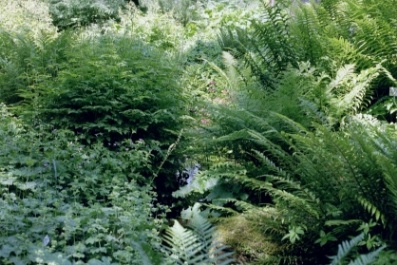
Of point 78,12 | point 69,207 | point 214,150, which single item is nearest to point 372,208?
point 214,150

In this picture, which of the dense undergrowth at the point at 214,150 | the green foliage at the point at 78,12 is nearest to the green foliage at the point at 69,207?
the dense undergrowth at the point at 214,150

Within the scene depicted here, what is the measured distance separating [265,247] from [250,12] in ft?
20.2

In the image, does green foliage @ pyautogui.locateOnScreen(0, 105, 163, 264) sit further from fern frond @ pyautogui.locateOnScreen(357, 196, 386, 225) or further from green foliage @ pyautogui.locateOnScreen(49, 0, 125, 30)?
green foliage @ pyautogui.locateOnScreen(49, 0, 125, 30)

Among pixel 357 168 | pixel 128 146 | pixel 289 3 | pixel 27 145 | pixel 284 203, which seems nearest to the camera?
pixel 357 168

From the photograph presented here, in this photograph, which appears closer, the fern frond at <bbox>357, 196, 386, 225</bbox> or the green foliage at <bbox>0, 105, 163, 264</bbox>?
the green foliage at <bbox>0, 105, 163, 264</bbox>

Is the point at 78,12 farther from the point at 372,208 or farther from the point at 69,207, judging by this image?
the point at 372,208

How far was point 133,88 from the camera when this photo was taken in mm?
3281

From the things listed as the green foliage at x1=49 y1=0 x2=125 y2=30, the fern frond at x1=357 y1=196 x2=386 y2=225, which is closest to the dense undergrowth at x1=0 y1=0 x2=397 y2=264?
the fern frond at x1=357 y1=196 x2=386 y2=225

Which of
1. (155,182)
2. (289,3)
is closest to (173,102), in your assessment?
(155,182)

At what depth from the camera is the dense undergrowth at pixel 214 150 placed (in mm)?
2016

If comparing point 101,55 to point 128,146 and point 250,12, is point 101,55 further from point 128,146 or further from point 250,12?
point 250,12

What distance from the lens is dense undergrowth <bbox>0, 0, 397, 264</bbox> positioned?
6.61 feet

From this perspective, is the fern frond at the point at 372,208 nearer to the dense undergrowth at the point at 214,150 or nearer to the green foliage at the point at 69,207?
the dense undergrowth at the point at 214,150

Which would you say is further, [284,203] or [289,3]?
[289,3]
